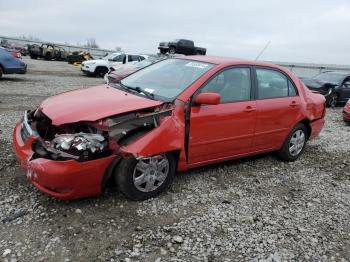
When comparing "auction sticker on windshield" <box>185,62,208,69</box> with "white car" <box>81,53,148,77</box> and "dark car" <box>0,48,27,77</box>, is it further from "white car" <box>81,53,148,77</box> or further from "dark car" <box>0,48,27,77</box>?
"white car" <box>81,53,148,77</box>

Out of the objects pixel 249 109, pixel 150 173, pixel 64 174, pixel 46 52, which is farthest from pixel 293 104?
pixel 46 52

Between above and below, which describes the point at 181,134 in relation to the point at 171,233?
above

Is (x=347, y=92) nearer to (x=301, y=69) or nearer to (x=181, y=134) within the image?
(x=301, y=69)

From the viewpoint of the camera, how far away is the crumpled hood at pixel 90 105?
3719 millimetres

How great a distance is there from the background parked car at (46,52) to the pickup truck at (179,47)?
30.1 ft

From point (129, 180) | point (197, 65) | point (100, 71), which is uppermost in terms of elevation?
point (197, 65)

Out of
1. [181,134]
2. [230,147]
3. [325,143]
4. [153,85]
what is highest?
[153,85]

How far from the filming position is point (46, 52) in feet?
104

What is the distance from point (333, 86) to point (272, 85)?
384 inches

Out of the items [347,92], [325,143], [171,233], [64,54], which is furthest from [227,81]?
[64,54]

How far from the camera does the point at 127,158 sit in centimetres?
376

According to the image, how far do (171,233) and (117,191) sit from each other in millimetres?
949

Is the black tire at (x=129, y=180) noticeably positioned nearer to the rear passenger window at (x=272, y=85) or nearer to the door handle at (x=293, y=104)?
the rear passenger window at (x=272, y=85)

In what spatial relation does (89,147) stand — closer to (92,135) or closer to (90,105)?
(92,135)
